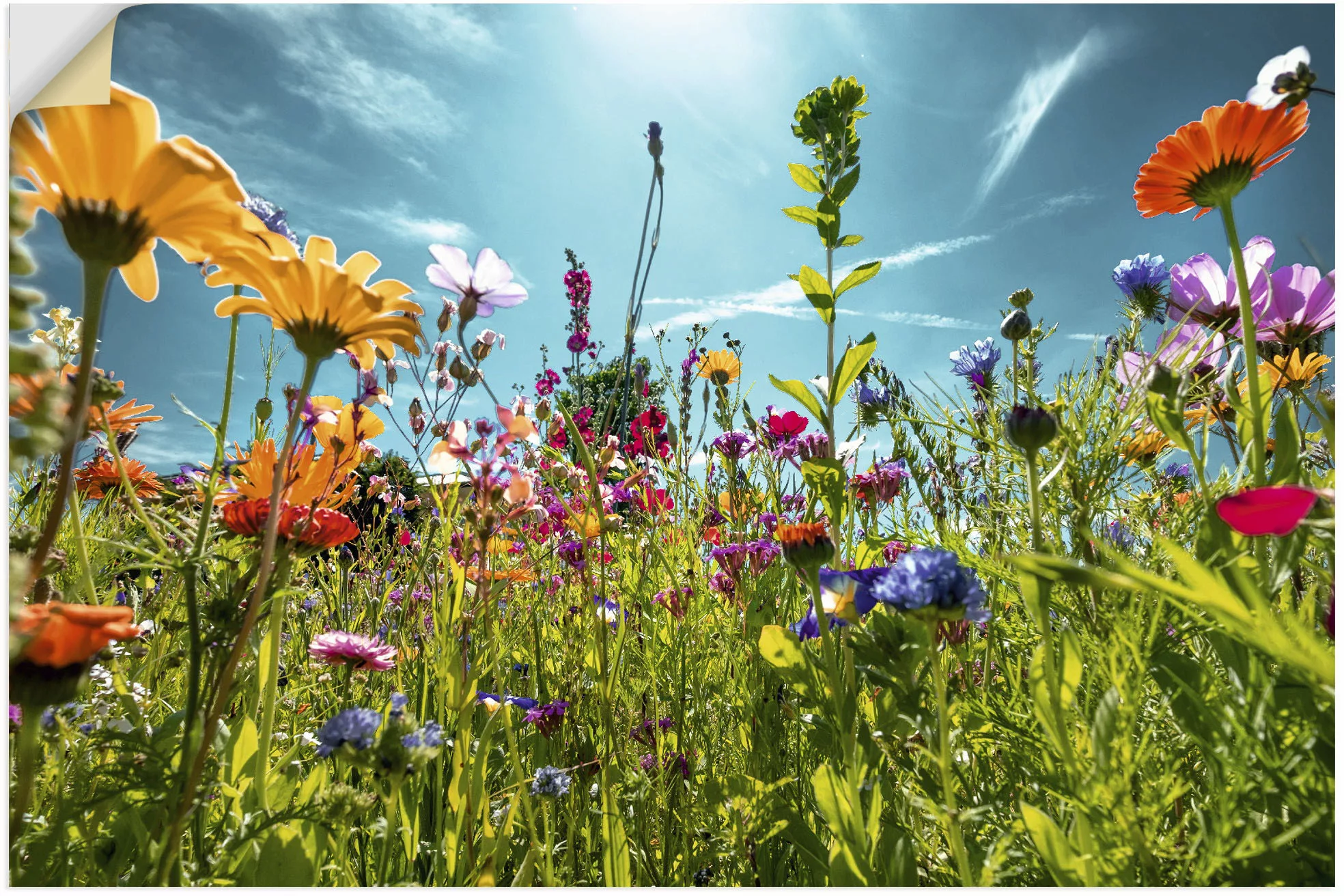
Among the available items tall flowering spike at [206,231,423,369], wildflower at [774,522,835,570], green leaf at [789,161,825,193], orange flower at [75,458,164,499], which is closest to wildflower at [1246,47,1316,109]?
green leaf at [789,161,825,193]

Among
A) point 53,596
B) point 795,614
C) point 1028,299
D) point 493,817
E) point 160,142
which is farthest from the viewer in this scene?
point 795,614

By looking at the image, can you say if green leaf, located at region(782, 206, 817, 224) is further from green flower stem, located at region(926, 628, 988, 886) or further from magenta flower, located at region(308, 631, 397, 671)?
magenta flower, located at region(308, 631, 397, 671)

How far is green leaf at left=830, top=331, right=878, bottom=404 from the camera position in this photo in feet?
1.73

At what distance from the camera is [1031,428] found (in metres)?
0.42

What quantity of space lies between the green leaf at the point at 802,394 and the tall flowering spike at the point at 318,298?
1.01 feet

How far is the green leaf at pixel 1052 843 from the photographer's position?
1.14ft

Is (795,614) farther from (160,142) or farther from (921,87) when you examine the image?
(160,142)

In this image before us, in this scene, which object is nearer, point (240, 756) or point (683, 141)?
point (240, 756)

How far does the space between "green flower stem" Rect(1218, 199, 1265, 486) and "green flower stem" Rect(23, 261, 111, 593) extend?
61 cm

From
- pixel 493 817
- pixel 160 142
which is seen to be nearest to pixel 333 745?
pixel 493 817

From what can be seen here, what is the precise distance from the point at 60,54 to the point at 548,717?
720 mm

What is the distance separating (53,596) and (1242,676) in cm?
71

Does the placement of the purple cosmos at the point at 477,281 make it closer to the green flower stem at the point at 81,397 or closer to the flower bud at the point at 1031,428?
the green flower stem at the point at 81,397

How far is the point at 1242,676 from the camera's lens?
39 cm
